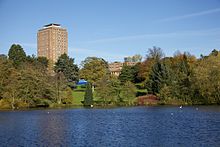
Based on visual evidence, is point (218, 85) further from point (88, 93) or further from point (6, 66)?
point (6, 66)

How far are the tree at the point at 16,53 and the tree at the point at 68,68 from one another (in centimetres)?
1106

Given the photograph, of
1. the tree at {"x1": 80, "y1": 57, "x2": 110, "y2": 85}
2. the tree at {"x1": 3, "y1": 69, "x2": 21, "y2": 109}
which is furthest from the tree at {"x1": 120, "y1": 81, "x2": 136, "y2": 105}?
the tree at {"x1": 3, "y1": 69, "x2": 21, "y2": 109}

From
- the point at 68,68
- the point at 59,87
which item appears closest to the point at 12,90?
the point at 59,87

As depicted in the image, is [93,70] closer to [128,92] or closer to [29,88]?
[128,92]

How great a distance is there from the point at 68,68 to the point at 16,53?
52.2 feet

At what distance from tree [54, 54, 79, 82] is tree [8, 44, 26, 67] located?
36.3 feet

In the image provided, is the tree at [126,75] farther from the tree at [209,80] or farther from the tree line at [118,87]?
the tree at [209,80]

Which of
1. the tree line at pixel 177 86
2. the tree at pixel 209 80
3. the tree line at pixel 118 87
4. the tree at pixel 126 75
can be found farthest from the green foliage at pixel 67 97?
the tree at pixel 209 80

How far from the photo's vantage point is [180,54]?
101m

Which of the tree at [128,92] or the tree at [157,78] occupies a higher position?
the tree at [157,78]

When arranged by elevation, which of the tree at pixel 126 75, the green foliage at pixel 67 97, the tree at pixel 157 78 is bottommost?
the green foliage at pixel 67 97

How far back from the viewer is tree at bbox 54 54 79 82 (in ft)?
353

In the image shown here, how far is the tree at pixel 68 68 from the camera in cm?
10764

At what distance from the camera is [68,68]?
108 m
